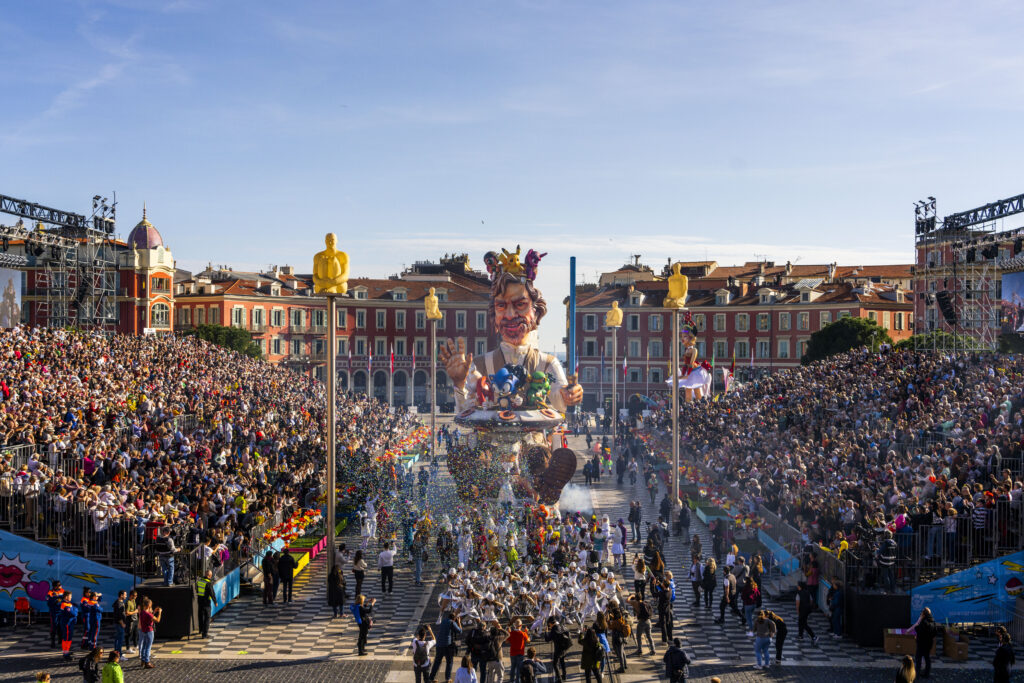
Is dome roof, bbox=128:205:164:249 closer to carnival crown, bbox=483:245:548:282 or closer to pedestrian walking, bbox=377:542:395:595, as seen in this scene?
carnival crown, bbox=483:245:548:282

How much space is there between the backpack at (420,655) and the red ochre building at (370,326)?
70.1 m

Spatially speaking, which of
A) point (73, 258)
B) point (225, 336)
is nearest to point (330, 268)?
point (73, 258)

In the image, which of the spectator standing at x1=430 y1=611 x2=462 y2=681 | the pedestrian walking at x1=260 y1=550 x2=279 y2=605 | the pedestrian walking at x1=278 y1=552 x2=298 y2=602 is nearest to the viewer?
the spectator standing at x1=430 y1=611 x2=462 y2=681

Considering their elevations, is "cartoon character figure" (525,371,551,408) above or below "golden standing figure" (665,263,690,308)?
below

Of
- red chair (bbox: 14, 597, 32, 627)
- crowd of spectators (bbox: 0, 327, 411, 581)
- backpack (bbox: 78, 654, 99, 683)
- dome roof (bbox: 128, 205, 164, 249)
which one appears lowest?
red chair (bbox: 14, 597, 32, 627)

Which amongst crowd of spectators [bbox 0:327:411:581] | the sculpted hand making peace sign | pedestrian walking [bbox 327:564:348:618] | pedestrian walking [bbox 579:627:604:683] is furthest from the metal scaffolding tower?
pedestrian walking [bbox 579:627:604:683]

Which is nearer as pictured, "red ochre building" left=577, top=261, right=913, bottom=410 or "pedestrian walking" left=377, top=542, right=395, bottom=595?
"pedestrian walking" left=377, top=542, right=395, bottom=595

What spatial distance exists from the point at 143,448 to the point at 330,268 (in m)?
8.60

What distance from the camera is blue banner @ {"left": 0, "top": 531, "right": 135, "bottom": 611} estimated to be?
68.6ft

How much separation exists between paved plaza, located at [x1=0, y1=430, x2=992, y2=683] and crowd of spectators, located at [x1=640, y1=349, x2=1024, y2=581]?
2235 millimetres

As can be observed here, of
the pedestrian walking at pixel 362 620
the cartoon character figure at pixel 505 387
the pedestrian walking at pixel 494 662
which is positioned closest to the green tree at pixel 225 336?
the cartoon character figure at pixel 505 387

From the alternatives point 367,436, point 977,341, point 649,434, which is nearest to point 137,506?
point 367,436

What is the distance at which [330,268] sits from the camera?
2152 centimetres

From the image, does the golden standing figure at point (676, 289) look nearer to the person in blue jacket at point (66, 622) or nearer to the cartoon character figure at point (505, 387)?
the cartoon character figure at point (505, 387)
